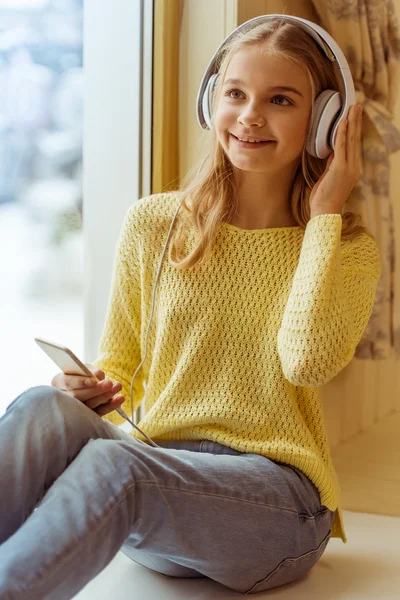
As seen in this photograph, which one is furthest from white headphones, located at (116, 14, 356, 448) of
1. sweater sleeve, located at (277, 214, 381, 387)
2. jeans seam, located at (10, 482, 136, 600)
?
jeans seam, located at (10, 482, 136, 600)

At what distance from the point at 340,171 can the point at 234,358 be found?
0.35 m

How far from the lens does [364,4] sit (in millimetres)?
1827

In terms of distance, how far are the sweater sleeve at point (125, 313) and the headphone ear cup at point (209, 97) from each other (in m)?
0.21

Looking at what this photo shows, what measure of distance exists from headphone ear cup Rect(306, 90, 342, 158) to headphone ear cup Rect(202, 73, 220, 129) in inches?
6.8

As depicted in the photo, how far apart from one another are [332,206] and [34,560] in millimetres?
709

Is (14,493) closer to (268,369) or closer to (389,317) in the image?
(268,369)

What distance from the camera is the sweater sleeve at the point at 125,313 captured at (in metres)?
1.45

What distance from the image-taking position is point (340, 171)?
1.34 metres

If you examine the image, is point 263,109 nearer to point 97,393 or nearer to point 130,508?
point 97,393

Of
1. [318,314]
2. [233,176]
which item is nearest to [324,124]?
[233,176]

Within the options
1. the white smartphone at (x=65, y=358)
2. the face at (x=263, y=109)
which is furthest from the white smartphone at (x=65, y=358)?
the face at (x=263, y=109)

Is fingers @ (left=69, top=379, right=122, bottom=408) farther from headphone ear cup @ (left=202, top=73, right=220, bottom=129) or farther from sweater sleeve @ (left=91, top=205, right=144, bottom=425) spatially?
headphone ear cup @ (left=202, top=73, right=220, bottom=129)

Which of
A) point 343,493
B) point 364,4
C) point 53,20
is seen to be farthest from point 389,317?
point 53,20

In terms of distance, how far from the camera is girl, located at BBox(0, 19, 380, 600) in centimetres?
114
